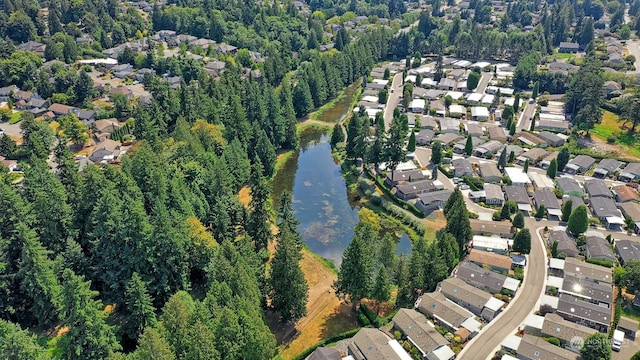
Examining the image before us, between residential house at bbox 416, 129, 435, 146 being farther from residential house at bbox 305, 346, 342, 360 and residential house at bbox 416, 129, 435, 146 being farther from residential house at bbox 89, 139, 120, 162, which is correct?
residential house at bbox 89, 139, 120, 162

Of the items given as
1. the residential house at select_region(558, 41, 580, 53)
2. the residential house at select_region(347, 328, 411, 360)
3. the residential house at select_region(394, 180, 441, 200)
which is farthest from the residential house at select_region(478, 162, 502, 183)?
the residential house at select_region(558, 41, 580, 53)

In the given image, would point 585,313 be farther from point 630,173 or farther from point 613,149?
point 613,149

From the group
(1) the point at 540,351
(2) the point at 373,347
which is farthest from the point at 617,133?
(2) the point at 373,347

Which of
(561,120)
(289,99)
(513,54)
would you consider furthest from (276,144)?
(513,54)

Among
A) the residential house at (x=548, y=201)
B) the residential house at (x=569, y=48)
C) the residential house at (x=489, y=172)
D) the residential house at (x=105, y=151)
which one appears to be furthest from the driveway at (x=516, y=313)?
the residential house at (x=569, y=48)

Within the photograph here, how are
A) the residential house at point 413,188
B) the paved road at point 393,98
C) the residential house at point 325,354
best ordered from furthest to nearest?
1. the paved road at point 393,98
2. the residential house at point 413,188
3. the residential house at point 325,354

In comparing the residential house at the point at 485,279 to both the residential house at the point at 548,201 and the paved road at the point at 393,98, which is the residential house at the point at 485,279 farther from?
the paved road at the point at 393,98
